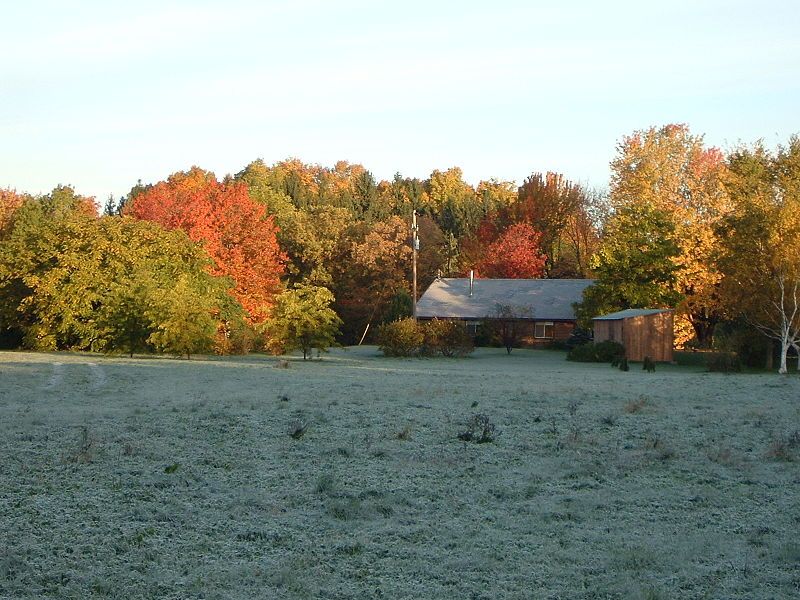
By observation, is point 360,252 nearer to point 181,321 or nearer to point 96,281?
point 96,281

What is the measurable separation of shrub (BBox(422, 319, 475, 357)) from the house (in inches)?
438

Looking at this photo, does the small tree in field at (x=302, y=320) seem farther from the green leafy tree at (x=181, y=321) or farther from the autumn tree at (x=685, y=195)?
the autumn tree at (x=685, y=195)

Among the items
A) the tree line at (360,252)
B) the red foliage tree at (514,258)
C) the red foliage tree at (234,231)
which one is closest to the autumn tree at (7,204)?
the tree line at (360,252)

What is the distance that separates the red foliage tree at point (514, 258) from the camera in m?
70.6

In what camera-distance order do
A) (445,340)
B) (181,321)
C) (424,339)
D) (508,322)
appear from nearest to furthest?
(181,321)
(424,339)
(445,340)
(508,322)

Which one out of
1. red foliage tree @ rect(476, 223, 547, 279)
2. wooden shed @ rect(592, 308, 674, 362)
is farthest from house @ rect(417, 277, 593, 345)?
wooden shed @ rect(592, 308, 674, 362)

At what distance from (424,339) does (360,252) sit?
21643 millimetres

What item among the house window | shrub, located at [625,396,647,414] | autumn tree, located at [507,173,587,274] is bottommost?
shrub, located at [625,396,647,414]

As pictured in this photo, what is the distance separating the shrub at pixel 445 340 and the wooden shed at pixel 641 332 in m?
6.29

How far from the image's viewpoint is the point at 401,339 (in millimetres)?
44281

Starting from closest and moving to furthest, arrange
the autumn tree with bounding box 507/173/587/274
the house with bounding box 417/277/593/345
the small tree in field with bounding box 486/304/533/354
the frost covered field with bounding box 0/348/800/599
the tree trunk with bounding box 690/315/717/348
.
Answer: the frost covered field with bounding box 0/348/800/599
the small tree in field with bounding box 486/304/533/354
the tree trunk with bounding box 690/315/717/348
the house with bounding box 417/277/593/345
the autumn tree with bounding box 507/173/587/274

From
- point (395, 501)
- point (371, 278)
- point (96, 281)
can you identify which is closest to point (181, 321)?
point (96, 281)

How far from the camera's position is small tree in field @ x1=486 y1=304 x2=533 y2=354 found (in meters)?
53.8

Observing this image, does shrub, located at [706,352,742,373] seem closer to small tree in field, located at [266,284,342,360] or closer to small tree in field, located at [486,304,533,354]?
small tree in field, located at [266,284,342,360]
